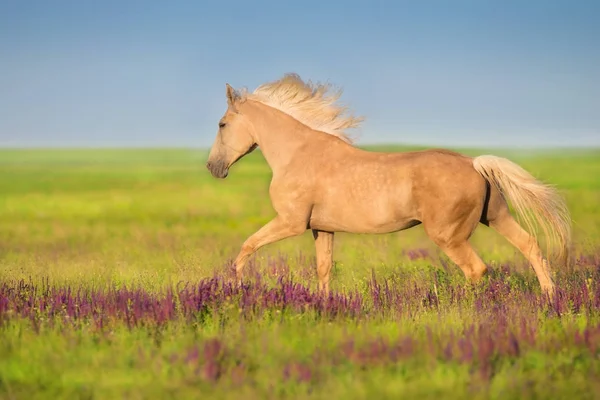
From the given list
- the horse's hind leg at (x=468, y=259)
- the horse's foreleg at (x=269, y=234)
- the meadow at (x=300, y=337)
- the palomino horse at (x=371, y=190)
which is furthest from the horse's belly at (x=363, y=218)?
the meadow at (x=300, y=337)

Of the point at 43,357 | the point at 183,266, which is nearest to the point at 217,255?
the point at 183,266

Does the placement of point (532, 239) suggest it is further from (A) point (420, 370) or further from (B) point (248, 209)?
(B) point (248, 209)

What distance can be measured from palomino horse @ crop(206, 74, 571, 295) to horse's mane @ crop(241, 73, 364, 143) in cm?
2

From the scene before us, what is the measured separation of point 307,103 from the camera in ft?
31.3

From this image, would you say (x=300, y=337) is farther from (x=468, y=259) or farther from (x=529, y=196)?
(x=529, y=196)

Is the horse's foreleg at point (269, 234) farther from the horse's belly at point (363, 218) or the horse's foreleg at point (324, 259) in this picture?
the horse's foreleg at point (324, 259)

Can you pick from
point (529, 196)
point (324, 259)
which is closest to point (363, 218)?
point (324, 259)

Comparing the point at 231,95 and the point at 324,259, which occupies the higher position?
the point at 231,95

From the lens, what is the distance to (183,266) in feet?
35.5

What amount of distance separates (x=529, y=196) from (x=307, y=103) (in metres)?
2.89

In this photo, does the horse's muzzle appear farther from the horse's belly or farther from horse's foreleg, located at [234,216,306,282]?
the horse's belly

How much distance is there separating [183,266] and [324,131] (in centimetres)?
299

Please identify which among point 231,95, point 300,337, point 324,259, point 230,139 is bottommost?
point 300,337

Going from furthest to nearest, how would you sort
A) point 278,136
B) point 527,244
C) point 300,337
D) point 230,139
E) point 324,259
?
point 230,139, point 278,136, point 324,259, point 527,244, point 300,337
